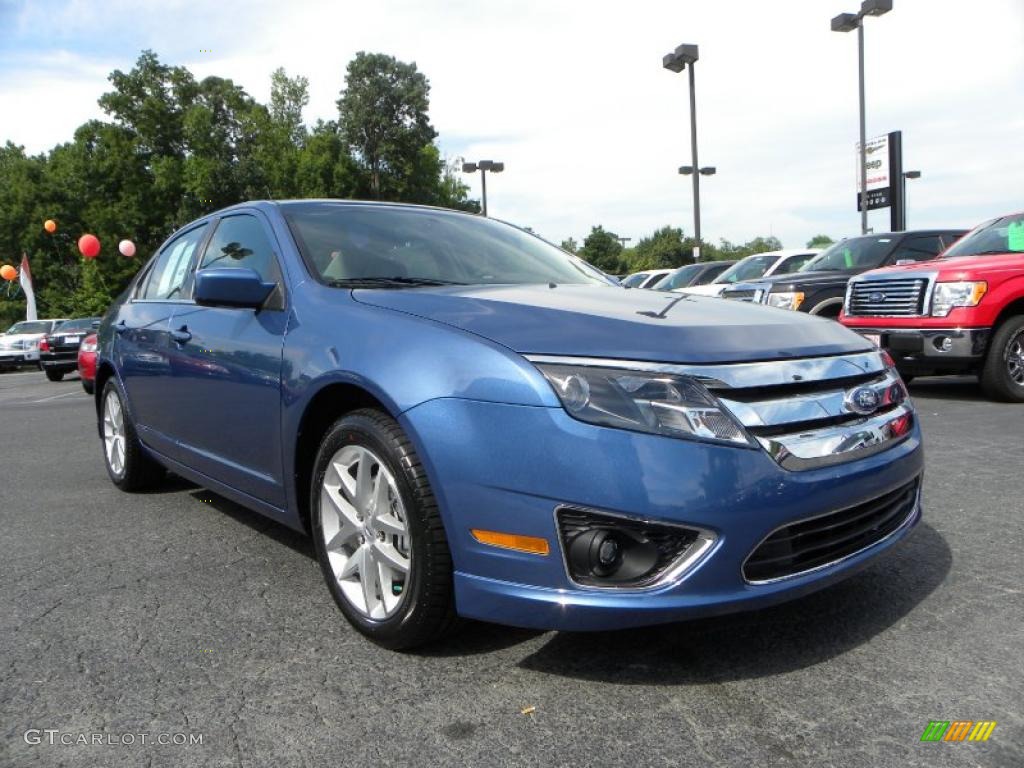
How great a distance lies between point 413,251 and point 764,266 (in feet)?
41.2

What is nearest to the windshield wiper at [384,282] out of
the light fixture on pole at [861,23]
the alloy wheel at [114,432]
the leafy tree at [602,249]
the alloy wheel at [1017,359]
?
the alloy wheel at [114,432]

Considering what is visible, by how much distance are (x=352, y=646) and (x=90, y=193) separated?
52953 millimetres

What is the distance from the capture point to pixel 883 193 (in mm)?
28078

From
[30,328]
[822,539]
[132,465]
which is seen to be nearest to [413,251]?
[822,539]

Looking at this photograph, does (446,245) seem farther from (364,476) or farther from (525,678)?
(525,678)

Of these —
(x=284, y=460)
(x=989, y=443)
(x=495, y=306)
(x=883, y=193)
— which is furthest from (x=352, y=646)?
(x=883, y=193)

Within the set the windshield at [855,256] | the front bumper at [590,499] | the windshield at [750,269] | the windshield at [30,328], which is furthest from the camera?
the windshield at [30,328]

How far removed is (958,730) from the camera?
81.9 inches

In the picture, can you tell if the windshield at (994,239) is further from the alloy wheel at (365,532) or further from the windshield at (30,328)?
the windshield at (30,328)

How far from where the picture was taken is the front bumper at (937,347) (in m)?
7.52

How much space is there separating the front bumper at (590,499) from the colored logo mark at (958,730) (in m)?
0.43

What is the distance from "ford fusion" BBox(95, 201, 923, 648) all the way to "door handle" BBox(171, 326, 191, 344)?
64cm

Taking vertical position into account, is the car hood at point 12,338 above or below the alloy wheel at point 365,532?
below

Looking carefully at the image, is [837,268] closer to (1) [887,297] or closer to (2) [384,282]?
(1) [887,297]
